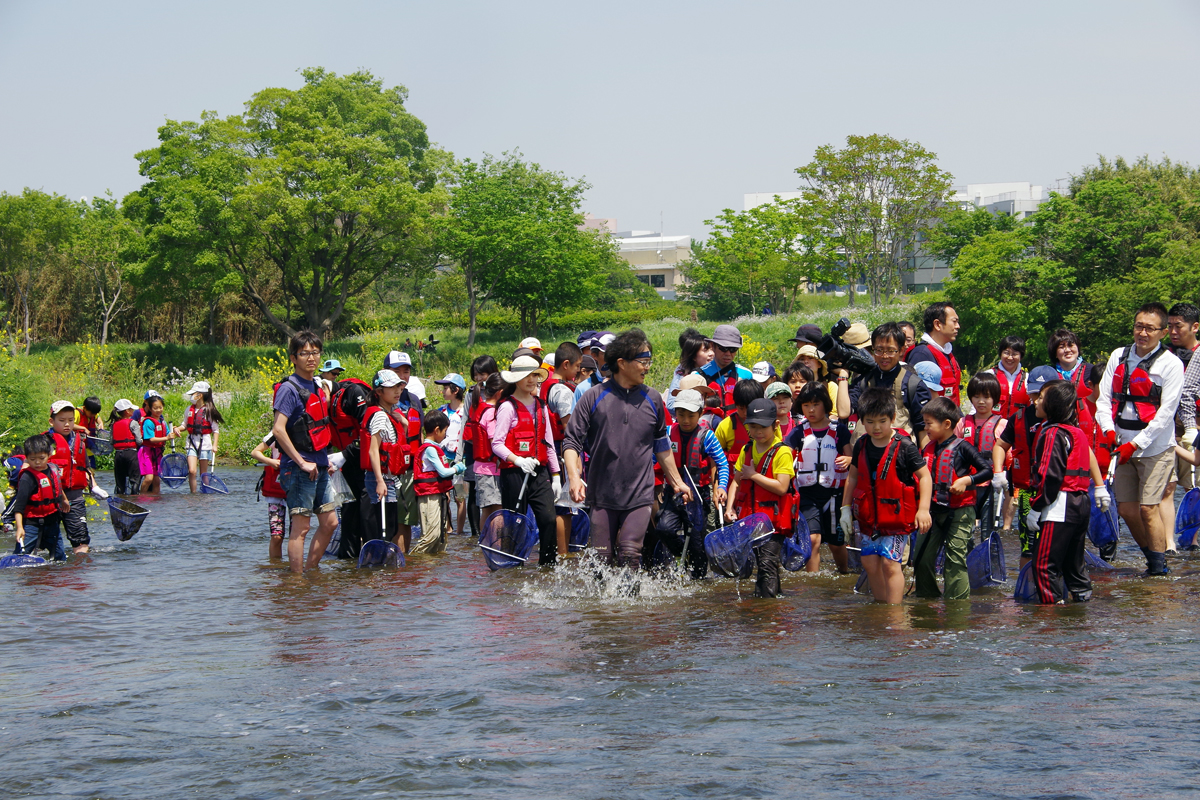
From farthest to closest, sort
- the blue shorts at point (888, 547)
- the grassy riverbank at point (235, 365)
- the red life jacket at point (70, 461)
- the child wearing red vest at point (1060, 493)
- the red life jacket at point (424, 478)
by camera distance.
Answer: the grassy riverbank at point (235, 365) → the red life jacket at point (70, 461) → the red life jacket at point (424, 478) → the child wearing red vest at point (1060, 493) → the blue shorts at point (888, 547)

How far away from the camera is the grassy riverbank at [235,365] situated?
51.2 ft

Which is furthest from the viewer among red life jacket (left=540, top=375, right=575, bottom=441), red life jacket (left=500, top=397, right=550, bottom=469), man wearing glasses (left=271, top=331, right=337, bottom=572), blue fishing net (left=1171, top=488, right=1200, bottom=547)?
red life jacket (left=540, top=375, right=575, bottom=441)

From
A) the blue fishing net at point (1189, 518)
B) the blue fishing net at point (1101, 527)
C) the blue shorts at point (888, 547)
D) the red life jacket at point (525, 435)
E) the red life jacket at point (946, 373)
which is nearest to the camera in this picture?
the blue shorts at point (888, 547)

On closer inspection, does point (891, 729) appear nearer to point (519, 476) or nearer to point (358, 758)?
point (358, 758)

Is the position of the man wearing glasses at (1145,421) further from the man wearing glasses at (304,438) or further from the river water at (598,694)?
the man wearing glasses at (304,438)

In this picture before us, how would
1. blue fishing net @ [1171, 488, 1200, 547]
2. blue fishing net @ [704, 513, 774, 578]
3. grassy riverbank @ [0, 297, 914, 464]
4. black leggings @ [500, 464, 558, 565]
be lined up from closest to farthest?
blue fishing net @ [704, 513, 774, 578] → black leggings @ [500, 464, 558, 565] → blue fishing net @ [1171, 488, 1200, 547] → grassy riverbank @ [0, 297, 914, 464]

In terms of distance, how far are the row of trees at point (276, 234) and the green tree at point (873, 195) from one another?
1109 cm

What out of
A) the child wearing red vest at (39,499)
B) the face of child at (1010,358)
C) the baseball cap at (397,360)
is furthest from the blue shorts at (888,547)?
the child wearing red vest at (39,499)

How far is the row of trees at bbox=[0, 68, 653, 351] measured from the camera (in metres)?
43.1

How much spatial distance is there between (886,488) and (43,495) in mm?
7482

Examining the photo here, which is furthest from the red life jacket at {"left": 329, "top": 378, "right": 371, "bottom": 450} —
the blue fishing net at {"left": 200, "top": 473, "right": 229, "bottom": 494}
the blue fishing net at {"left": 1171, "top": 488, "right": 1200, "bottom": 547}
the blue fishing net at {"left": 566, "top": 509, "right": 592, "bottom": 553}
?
the blue fishing net at {"left": 200, "top": 473, "right": 229, "bottom": 494}

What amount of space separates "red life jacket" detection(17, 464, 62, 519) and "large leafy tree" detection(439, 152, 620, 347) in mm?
35482

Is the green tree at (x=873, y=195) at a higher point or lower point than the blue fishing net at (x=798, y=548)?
higher

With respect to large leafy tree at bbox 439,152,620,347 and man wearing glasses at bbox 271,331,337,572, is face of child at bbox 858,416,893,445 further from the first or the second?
large leafy tree at bbox 439,152,620,347
